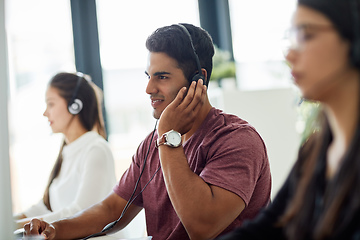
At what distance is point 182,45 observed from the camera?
1349 mm

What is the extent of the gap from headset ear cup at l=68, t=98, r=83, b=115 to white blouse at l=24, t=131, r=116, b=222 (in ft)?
0.44

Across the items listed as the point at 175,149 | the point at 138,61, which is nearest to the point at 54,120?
the point at 175,149

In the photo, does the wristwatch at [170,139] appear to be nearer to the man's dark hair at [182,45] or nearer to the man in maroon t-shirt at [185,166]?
the man in maroon t-shirt at [185,166]

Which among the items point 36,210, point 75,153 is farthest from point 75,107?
point 36,210

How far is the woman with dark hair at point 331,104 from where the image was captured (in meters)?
0.57

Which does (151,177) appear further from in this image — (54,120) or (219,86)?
(219,86)

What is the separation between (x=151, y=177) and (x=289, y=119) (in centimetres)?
199

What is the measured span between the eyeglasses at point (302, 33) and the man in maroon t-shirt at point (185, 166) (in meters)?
0.56

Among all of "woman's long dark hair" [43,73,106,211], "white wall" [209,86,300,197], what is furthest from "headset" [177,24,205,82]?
"white wall" [209,86,300,197]

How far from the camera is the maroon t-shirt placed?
1.14 m

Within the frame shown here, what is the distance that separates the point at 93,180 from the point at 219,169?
797 mm

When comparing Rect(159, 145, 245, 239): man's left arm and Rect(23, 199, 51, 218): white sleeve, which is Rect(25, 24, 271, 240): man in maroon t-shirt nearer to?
Rect(159, 145, 245, 239): man's left arm

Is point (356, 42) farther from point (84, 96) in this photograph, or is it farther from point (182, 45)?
point (84, 96)

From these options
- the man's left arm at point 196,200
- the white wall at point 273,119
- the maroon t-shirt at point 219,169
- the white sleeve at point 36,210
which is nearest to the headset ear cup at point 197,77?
the maroon t-shirt at point 219,169
